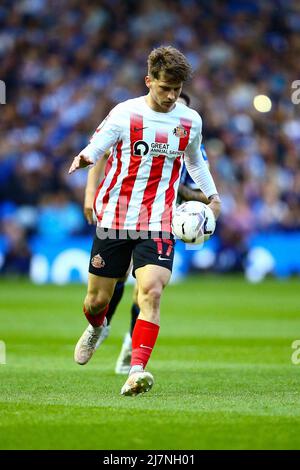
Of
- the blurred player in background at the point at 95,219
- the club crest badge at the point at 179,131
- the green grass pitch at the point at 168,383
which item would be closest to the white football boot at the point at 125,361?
the blurred player in background at the point at 95,219

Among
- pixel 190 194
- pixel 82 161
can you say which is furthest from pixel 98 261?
pixel 190 194

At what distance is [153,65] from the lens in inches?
266

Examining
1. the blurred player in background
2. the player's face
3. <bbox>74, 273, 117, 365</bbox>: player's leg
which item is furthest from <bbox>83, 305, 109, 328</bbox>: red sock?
the player's face

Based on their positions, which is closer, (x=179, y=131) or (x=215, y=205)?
(x=179, y=131)

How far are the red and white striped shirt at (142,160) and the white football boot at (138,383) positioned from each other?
1132mm

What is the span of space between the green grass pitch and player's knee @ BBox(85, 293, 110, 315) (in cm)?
56

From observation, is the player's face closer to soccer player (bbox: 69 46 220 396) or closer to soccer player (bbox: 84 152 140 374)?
soccer player (bbox: 69 46 220 396)

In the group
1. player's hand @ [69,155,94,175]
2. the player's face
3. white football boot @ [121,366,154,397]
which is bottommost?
white football boot @ [121,366,154,397]

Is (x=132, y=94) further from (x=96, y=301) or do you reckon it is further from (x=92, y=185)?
(x=96, y=301)

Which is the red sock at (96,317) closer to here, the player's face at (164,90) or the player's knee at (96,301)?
the player's knee at (96,301)

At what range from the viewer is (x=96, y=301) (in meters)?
7.38

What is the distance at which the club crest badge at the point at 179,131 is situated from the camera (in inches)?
275

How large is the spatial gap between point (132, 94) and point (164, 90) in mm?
15422

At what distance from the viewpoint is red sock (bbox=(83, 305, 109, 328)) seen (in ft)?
24.8
